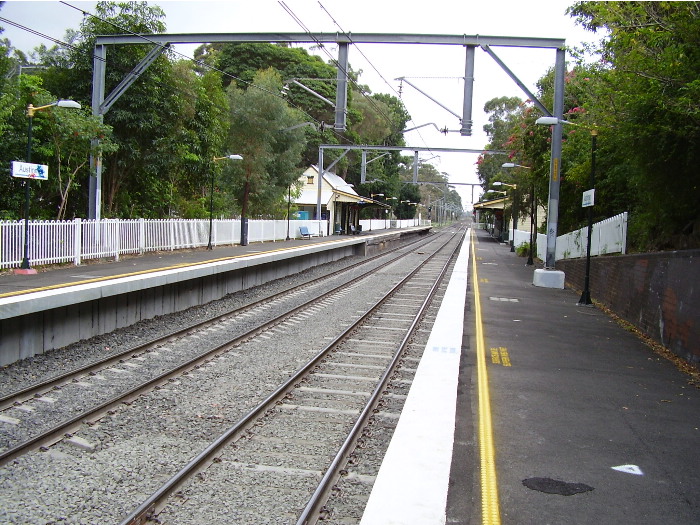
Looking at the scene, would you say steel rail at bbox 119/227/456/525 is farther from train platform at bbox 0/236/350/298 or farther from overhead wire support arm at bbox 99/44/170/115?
overhead wire support arm at bbox 99/44/170/115

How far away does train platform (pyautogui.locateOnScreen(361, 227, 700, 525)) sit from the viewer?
202 inches

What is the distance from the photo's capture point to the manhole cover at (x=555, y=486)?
5.46 m

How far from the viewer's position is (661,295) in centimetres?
1242

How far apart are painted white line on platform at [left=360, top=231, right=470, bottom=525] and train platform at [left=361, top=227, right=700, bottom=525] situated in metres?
0.02

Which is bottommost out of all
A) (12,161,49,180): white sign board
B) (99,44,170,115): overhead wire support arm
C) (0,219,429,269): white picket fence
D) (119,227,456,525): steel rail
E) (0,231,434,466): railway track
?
(0,231,434,466): railway track

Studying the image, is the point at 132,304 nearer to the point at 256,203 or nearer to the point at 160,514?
the point at 160,514

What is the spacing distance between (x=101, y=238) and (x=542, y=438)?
16031mm

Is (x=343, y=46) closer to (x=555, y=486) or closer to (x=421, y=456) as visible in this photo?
(x=421, y=456)

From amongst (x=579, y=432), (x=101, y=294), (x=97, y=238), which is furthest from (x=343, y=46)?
(x=579, y=432)

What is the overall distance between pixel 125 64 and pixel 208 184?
7.40 metres

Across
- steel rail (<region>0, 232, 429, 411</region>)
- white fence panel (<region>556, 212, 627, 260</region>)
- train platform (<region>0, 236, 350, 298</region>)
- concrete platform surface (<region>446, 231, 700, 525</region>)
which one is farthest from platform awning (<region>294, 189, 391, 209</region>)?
concrete platform surface (<region>446, 231, 700, 525</region>)

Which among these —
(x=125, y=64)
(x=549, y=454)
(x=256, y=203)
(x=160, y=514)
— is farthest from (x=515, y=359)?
(x=256, y=203)

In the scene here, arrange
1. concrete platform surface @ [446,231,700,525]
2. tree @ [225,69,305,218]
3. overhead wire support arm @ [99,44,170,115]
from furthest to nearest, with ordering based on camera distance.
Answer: tree @ [225,69,305,218] → overhead wire support arm @ [99,44,170,115] → concrete platform surface @ [446,231,700,525]

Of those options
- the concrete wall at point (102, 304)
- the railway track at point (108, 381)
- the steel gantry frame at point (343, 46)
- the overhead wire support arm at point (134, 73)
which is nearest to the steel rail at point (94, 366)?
the railway track at point (108, 381)
